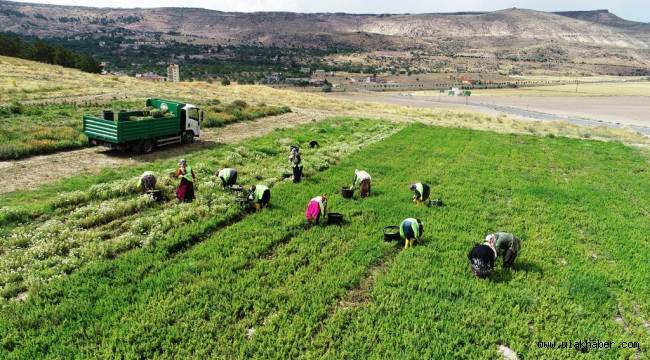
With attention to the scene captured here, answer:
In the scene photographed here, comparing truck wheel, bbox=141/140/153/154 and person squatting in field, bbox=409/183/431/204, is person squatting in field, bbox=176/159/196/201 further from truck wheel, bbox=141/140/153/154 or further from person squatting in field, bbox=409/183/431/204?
truck wheel, bbox=141/140/153/154

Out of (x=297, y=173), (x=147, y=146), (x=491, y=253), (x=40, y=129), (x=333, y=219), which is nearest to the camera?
(x=491, y=253)

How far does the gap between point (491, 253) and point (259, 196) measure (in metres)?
8.34

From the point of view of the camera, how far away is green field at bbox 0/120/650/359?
30.2 feet

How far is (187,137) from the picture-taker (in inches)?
1185

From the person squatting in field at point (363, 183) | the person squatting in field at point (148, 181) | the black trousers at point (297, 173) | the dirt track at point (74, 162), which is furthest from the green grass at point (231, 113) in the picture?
the person squatting in field at point (363, 183)

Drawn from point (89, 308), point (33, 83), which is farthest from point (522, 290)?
point (33, 83)

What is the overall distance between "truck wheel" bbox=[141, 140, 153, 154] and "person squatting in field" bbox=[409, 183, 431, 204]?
1607 centimetres

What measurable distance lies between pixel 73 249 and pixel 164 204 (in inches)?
186

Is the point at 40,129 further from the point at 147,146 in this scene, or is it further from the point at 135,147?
the point at 147,146

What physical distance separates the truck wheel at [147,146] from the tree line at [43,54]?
8547 centimetres

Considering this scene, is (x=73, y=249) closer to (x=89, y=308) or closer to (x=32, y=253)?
(x=32, y=253)

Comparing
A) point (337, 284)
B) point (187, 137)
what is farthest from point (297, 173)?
point (187, 137)

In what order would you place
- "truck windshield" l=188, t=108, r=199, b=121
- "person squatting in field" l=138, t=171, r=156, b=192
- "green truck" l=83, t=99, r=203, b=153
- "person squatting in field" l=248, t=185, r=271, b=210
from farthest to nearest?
"truck windshield" l=188, t=108, r=199, b=121 < "green truck" l=83, t=99, r=203, b=153 < "person squatting in field" l=138, t=171, r=156, b=192 < "person squatting in field" l=248, t=185, r=271, b=210

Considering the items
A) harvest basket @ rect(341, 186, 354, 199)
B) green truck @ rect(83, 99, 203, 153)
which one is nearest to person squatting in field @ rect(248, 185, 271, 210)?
harvest basket @ rect(341, 186, 354, 199)
